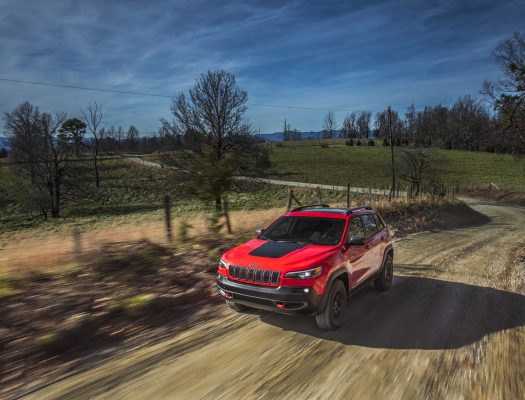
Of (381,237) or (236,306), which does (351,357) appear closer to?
(236,306)

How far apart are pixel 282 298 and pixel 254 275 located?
1.77ft

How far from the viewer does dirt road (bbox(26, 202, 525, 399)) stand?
413cm

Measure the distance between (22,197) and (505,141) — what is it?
1554 inches

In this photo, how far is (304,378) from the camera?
4383 mm

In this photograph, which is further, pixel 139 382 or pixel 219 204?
pixel 219 204

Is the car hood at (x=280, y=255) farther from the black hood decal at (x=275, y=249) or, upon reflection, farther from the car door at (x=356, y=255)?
the car door at (x=356, y=255)

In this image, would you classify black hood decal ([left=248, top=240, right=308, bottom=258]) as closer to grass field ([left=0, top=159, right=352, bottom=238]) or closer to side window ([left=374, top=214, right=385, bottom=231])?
side window ([left=374, top=214, right=385, bottom=231])

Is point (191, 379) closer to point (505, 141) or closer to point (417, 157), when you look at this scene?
point (505, 141)

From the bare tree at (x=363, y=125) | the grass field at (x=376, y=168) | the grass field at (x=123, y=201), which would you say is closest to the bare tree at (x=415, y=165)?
the grass field at (x=376, y=168)

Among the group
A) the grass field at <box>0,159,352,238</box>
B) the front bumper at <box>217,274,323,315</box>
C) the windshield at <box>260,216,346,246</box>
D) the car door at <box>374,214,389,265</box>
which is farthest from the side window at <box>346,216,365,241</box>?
the grass field at <box>0,159,352,238</box>

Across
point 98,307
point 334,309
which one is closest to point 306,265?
point 334,309

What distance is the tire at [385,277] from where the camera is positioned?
7637 mm

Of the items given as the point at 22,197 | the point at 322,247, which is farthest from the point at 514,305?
the point at 22,197

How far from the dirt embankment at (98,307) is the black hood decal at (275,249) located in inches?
60.9
